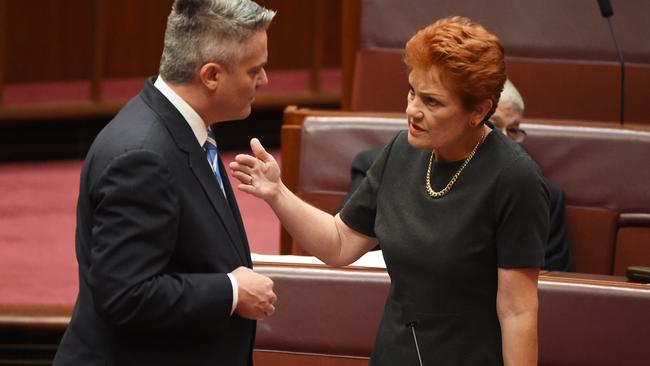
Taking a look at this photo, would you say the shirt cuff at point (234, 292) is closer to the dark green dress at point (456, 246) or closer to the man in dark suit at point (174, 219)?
the man in dark suit at point (174, 219)

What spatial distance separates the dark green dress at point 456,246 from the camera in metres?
0.73

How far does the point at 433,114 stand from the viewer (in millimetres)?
744

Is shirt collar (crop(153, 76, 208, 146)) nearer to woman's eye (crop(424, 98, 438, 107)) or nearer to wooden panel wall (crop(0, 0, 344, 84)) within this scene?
woman's eye (crop(424, 98, 438, 107))

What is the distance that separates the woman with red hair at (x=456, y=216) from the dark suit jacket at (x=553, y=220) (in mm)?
477

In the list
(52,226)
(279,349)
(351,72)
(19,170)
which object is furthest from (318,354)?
(19,170)

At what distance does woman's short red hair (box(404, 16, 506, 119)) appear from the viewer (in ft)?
2.37

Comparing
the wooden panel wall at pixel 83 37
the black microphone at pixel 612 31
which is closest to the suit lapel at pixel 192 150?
the black microphone at pixel 612 31

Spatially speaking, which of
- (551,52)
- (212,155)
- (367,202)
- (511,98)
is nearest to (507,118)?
(511,98)

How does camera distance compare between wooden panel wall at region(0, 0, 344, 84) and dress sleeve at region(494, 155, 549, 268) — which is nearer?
dress sleeve at region(494, 155, 549, 268)

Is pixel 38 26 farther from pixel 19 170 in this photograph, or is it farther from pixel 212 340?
pixel 212 340

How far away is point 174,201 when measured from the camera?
67 centimetres

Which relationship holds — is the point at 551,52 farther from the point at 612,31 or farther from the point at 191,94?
the point at 191,94

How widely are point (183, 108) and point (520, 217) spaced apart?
0.23 meters

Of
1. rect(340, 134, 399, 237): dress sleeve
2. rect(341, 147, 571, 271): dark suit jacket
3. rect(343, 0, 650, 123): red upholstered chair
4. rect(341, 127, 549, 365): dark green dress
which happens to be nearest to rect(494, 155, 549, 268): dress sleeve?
rect(341, 127, 549, 365): dark green dress
